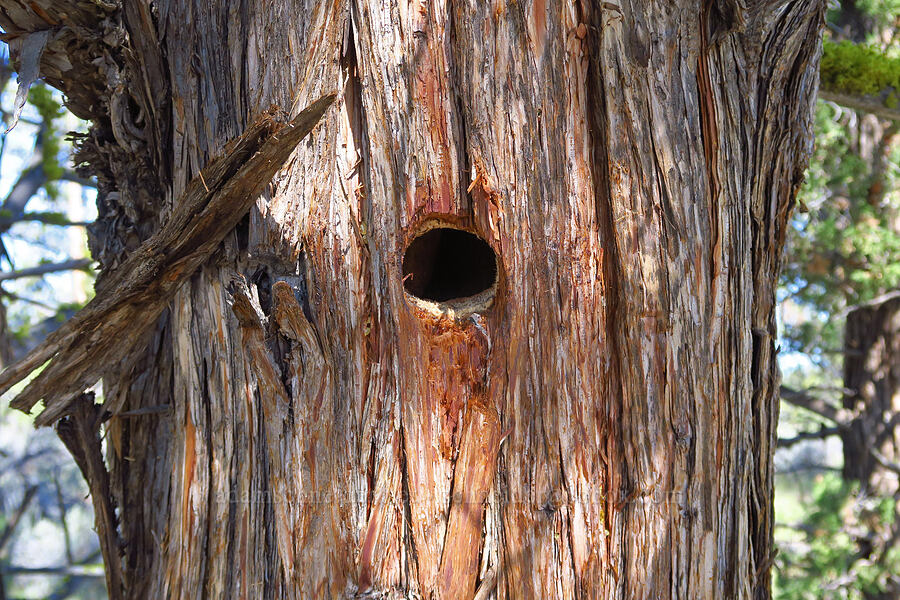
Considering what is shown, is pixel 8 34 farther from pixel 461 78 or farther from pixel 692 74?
pixel 692 74

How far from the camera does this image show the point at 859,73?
4191 mm

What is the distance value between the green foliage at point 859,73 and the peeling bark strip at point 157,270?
11.6 ft

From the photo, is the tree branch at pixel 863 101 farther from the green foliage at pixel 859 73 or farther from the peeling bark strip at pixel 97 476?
the peeling bark strip at pixel 97 476

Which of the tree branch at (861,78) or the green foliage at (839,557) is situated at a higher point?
the tree branch at (861,78)

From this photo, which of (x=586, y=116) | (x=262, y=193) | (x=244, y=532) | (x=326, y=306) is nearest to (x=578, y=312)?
(x=586, y=116)

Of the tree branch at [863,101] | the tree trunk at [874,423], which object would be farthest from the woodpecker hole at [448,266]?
the tree trunk at [874,423]

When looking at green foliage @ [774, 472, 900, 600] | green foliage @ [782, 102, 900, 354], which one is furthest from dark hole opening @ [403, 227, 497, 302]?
green foliage @ [774, 472, 900, 600]

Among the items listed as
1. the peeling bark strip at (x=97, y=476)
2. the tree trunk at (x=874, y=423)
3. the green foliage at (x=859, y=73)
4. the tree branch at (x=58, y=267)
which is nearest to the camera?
the peeling bark strip at (x=97, y=476)

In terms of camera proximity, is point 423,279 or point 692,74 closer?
point 692,74

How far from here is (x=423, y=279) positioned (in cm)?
293

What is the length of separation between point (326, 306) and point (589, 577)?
41.3 inches

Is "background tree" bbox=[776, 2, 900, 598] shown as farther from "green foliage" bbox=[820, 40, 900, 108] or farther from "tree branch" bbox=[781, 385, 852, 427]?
"green foliage" bbox=[820, 40, 900, 108]

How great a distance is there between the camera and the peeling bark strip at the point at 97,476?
2.62 metres

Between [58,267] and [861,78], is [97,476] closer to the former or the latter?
[58,267]
